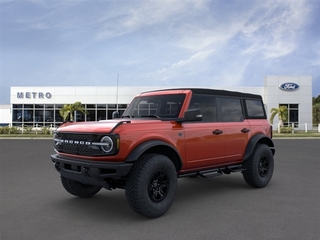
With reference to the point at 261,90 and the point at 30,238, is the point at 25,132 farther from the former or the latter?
the point at 30,238

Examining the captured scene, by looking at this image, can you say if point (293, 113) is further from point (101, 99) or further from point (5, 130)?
point (5, 130)

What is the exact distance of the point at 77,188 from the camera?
558 centimetres

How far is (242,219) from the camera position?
4.46 meters

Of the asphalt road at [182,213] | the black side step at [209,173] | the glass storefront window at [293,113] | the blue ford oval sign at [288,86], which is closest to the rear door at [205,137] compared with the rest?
the black side step at [209,173]

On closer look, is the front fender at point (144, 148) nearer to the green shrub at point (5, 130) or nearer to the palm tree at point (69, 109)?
the palm tree at point (69, 109)

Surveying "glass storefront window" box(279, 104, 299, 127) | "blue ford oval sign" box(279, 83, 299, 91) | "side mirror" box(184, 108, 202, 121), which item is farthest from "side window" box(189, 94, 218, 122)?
"glass storefront window" box(279, 104, 299, 127)

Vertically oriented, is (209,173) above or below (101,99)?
below

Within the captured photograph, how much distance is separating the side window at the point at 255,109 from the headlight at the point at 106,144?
365 cm

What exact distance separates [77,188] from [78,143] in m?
1.28

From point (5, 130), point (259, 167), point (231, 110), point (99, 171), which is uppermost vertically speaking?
point (231, 110)

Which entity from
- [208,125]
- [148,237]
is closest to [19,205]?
[148,237]

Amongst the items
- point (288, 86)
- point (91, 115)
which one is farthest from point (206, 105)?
point (288, 86)

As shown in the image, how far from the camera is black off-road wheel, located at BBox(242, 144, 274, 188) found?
20.8 feet

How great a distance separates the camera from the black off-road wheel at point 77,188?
5.54 m
